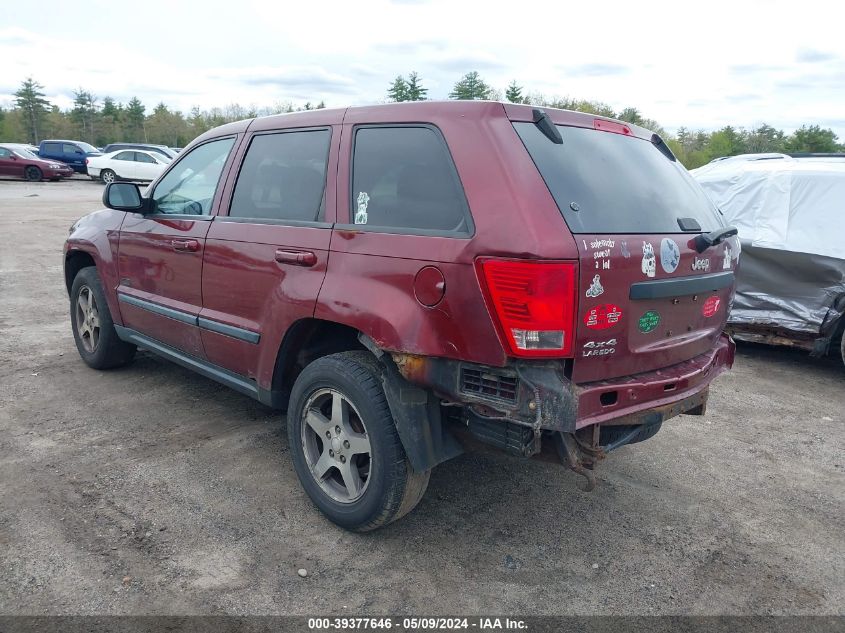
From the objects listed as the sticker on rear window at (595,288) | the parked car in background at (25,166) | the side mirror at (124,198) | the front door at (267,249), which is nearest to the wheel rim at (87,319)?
the side mirror at (124,198)

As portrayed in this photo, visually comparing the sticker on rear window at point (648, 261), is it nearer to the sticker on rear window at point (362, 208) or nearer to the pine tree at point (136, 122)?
the sticker on rear window at point (362, 208)

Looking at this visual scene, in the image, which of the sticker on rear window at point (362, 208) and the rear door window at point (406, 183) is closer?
the rear door window at point (406, 183)

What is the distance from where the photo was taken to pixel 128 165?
26.5 metres

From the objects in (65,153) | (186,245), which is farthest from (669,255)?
(65,153)

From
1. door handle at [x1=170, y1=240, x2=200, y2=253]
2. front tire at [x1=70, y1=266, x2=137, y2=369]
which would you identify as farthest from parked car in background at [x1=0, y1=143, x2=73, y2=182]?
door handle at [x1=170, y1=240, x2=200, y2=253]

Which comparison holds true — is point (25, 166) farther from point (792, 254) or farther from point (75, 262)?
point (792, 254)

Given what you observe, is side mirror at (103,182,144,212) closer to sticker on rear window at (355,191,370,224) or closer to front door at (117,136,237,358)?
front door at (117,136,237,358)

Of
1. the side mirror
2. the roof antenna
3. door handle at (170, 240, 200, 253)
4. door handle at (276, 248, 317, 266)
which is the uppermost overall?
the roof antenna

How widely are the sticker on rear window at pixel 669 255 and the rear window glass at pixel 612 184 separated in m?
0.07

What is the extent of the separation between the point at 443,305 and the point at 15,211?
17328 millimetres

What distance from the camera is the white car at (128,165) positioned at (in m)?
25.8

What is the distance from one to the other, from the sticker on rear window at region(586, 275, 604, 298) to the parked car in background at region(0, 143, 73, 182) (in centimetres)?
3007

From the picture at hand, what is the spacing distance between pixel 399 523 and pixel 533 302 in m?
1.44

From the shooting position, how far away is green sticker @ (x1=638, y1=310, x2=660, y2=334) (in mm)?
2848
